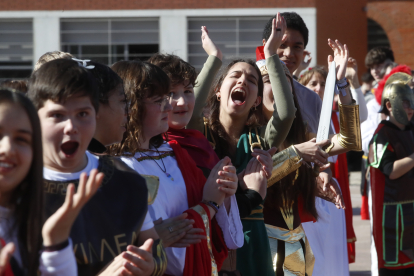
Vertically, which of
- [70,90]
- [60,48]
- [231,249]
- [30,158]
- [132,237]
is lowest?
[231,249]

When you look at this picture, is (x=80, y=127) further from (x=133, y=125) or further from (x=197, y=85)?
(x=197, y=85)

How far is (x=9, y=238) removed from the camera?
54.1 inches

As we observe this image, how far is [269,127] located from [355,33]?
35.0ft

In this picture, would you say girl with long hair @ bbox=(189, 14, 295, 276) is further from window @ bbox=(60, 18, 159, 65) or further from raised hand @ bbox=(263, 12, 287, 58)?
window @ bbox=(60, 18, 159, 65)

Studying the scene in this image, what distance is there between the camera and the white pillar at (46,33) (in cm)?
1143

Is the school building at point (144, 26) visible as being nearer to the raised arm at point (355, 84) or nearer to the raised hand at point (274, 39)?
the raised arm at point (355, 84)

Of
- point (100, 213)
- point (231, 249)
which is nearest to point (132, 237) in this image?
point (100, 213)

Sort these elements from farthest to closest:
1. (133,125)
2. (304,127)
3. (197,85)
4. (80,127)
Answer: (304,127), (197,85), (133,125), (80,127)

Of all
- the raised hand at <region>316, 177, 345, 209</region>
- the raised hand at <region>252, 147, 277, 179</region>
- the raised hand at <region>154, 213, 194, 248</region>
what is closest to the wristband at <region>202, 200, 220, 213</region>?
the raised hand at <region>154, 213, 194, 248</region>

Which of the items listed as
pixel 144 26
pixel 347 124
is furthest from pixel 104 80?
pixel 144 26

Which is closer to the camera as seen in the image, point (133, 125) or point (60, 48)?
point (133, 125)

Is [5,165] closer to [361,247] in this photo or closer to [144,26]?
[361,247]

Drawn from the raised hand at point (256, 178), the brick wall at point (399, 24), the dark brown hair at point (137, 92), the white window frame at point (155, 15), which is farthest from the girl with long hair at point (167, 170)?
the brick wall at point (399, 24)

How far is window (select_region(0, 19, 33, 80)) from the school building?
0.02 m
